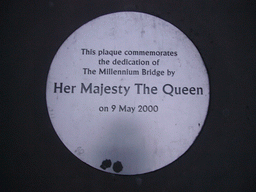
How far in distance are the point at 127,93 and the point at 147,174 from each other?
39 cm

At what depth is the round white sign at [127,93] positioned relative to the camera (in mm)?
869

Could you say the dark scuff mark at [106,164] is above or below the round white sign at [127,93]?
below

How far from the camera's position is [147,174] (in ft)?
2.84

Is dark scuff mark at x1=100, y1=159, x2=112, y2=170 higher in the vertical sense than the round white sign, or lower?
lower

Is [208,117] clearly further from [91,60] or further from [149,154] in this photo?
[91,60]

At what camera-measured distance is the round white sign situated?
0.87 meters

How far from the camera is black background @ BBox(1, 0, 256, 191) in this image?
868mm

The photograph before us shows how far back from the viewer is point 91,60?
0.93 meters

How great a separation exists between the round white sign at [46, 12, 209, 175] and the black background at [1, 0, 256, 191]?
0.05 m

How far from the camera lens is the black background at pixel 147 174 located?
2.85 feet

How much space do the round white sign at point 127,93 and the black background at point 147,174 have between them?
5 centimetres

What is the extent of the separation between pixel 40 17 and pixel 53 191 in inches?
34.3

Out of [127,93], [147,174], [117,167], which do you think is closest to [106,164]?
[117,167]

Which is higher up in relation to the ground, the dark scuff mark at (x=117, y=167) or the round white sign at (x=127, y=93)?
the round white sign at (x=127, y=93)
